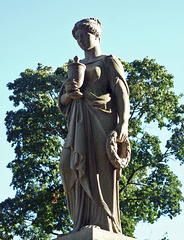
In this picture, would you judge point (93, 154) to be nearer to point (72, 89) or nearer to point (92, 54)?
point (72, 89)

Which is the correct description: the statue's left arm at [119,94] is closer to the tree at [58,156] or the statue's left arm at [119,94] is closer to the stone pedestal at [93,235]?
the stone pedestal at [93,235]

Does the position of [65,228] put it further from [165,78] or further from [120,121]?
[120,121]

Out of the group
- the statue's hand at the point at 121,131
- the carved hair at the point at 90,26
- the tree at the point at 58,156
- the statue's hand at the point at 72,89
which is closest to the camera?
the statue's hand at the point at 121,131

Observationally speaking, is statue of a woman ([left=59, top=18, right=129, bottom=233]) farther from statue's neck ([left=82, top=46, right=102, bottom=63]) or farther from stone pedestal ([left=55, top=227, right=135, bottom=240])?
stone pedestal ([left=55, top=227, right=135, bottom=240])

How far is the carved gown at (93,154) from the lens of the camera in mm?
7242

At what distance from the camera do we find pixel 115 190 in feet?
24.4

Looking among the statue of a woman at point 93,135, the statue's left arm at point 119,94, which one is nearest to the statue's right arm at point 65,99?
the statue of a woman at point 93,135

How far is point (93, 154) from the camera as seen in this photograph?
7.49 metres

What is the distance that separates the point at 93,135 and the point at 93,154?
29 centimetres

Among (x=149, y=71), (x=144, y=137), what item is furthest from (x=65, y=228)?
(x=149, y=71)

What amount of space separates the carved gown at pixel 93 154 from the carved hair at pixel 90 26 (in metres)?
0.53

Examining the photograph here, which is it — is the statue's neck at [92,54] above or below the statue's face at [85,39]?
below

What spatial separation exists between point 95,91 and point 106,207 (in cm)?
178

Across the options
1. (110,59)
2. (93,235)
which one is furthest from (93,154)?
(110,59)
